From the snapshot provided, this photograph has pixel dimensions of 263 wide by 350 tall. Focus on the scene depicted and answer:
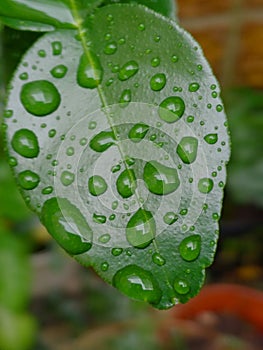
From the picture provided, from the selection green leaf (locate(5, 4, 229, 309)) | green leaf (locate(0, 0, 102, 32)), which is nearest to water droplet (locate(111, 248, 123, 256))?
green leaf (locate(5, 4, 229, 309))

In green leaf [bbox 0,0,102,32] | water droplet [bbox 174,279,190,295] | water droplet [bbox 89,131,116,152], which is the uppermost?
green leaf [bbox 0,0,102,32]

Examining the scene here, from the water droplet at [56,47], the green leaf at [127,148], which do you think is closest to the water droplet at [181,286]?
the green leaf at [127,148]

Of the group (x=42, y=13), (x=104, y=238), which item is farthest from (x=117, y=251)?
(x=42, y=13)

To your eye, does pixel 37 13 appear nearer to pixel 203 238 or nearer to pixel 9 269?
pixel 203 238

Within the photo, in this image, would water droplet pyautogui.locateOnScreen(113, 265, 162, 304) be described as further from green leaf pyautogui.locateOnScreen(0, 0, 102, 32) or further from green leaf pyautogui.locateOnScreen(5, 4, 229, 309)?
green leaf pyautogui.locateOnScreen(0, 0, 102, 32)

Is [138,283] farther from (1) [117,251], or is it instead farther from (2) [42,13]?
(2) [42,13]

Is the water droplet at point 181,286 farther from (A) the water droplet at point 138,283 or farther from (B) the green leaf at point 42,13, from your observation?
(B) the green leaf at point 42,13

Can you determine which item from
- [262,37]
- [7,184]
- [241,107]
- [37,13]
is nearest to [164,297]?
[37,13]

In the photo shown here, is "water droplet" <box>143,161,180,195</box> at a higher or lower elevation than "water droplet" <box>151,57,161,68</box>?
lower
